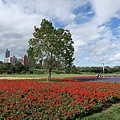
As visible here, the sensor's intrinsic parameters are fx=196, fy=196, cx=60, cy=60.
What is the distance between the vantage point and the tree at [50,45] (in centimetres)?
2266

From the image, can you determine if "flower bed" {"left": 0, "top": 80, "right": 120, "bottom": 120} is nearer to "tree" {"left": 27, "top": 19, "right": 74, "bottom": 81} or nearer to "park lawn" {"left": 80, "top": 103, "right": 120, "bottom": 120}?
"park lawn" {"left": 80, "top": 103, "right": 120, "bottom": 120}

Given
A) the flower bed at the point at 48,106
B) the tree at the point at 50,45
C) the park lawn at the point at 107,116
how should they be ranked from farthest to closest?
1. the tree at the point at 50,45
2. the park lawn at the point at 107,116
3. the flower bed at the point at 48,106

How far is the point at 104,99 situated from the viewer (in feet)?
29.0

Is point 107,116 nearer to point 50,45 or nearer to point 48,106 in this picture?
point 48,106

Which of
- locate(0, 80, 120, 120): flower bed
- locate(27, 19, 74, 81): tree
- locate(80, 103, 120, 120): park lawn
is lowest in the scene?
locate(80, 103, 120, 120): park lawn

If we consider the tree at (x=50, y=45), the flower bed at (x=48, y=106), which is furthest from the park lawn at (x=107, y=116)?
the tree at (x=50, y=45)

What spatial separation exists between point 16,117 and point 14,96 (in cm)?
230

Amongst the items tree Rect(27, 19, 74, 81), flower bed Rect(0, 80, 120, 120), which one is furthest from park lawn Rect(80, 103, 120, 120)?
tree Rect(27, 19, 74, 81)

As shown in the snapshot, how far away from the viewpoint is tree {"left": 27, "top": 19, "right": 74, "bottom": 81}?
2266cm

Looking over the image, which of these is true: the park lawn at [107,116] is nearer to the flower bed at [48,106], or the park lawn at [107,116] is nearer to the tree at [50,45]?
the flower bed at [48,106]

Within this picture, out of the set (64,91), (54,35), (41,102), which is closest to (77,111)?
(41,102)

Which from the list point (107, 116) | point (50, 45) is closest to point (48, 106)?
point (107, 116)

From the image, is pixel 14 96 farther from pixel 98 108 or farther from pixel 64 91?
pixel 98 108

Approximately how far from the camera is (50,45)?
2277 centimetres
